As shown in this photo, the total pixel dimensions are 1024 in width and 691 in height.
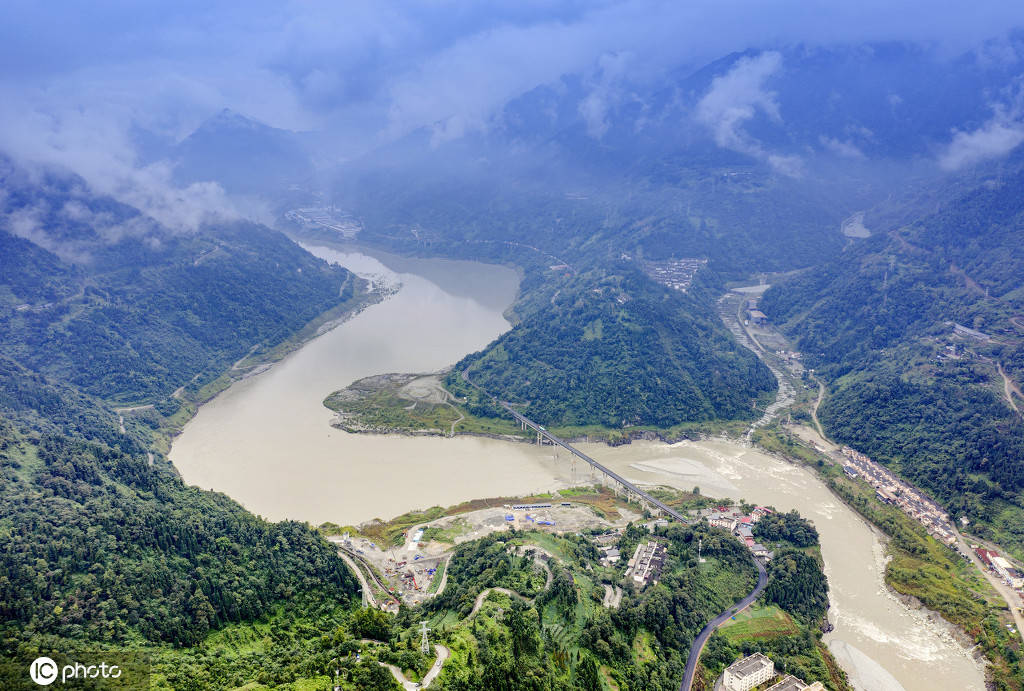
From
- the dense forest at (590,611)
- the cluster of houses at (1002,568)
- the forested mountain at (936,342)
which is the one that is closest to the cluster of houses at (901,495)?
the forested mountain at (936,342)

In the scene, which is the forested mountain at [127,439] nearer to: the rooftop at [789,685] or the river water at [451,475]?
the river water at [451,475]

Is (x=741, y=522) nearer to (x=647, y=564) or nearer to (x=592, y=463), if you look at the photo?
(x=647, y=564)

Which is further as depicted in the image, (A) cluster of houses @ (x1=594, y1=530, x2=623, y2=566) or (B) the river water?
(A) cluster of houses @ (x1=594, y1=530, x2=623, y2=566)

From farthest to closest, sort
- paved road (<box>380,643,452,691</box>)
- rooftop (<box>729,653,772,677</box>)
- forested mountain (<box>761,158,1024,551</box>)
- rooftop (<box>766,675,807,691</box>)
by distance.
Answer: forested mountain (<box>761,158,1024,551</box>), rooftop (<box>729,653,772,677</box>), rooftop (<box>766,675,807,691</box>), paved road (<box>380,643,452,691</box>)

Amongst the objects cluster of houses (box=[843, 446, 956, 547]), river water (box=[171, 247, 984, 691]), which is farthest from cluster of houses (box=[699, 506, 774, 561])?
cluster of houses (box=[843, 446, 956, 547])

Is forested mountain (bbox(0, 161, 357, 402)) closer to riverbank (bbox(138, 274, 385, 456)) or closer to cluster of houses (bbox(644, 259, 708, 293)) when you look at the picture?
riverbank (bbox(138, 274, 385, 456))

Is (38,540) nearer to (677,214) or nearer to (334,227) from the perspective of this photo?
(677,214)
